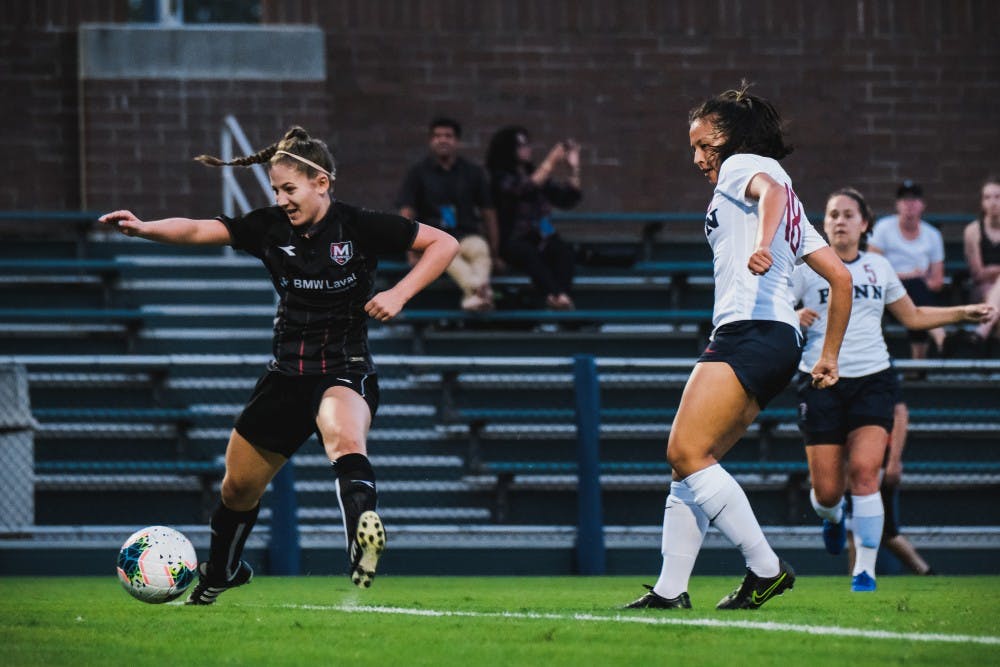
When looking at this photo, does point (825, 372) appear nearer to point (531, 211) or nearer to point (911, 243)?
point (531, 211)

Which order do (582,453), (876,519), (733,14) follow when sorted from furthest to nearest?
(733,14) → (582,453) → (876,519)

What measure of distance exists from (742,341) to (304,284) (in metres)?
1.75

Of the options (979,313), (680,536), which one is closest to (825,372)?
(680,536)

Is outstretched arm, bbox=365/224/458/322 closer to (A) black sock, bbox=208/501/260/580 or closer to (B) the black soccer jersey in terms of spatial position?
(B) the black soccer jersey

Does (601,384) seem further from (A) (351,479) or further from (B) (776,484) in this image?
(A) (351,479)

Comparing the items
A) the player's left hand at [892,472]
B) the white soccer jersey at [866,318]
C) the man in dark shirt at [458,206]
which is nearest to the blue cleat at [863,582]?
the white soccer jersey at [866,318]

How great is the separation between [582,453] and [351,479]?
570 cm

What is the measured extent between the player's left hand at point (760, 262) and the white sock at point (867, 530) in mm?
3619

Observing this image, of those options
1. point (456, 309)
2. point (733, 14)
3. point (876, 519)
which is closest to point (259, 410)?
point (876, 519)

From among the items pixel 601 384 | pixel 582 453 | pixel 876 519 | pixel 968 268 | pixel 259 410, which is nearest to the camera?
pixel 259 410

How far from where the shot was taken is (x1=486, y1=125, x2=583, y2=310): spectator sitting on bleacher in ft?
45.4

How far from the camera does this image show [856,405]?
29.4 ft

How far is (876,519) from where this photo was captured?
29.7 ft

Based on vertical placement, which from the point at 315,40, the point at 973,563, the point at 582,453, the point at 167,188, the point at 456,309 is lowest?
the point at 973,563
